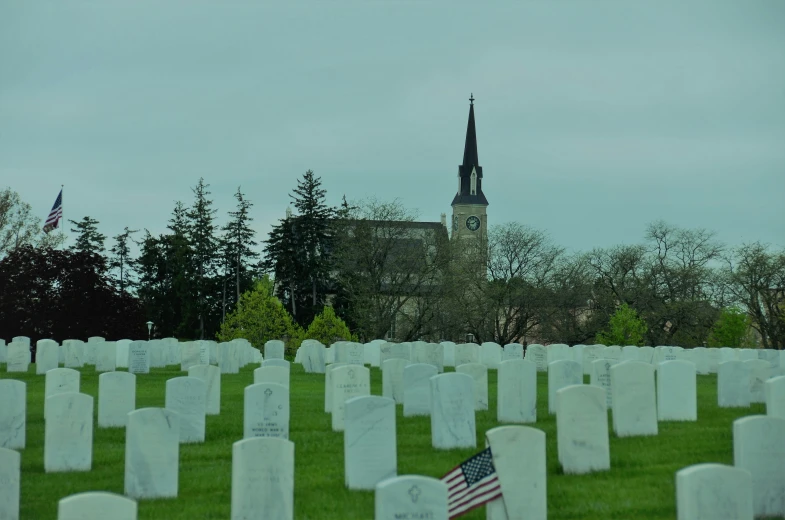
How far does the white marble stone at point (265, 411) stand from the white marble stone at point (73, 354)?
1845 centimetres

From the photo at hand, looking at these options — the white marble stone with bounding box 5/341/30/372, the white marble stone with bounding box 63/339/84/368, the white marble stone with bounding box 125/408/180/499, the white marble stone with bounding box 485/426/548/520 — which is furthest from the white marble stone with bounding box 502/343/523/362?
the white marble stone with bounding box 485/426/548/520

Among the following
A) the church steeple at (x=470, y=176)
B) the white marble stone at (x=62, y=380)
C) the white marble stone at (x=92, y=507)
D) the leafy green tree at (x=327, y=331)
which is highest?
the church steeple at (x=470, y=176)

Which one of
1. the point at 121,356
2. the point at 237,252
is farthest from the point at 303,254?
the point at 121,356

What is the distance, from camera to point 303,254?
3009 inches

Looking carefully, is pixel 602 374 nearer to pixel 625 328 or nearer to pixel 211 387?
pixel 211 387

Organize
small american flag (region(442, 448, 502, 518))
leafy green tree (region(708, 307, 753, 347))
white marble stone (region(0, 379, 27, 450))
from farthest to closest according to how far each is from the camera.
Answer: leafy green tree (region(708, 307, 753, 347)) → white marble stone (region(0, 379, 27, 450)) → small american flag (region(442, 448, 502, 518))

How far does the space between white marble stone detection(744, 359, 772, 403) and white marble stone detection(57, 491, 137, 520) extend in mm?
15418

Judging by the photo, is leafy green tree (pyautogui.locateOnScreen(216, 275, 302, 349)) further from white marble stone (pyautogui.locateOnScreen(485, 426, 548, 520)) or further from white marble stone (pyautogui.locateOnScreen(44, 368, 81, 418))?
white marble stone (pyautogui.locateOnScreen(485, 426, 548, 520))

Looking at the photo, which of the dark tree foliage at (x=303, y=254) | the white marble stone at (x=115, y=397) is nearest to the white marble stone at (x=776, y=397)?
the white marble stone at (x=115, y=397)

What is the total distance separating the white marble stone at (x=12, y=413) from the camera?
14.2 meters

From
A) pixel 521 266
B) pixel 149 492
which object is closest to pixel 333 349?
pixel 149 492

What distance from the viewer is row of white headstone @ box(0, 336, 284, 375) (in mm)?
28109

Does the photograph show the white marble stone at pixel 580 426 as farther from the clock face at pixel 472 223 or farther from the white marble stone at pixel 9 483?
the clock face at pixel 472 223

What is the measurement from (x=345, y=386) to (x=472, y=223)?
9255cm
